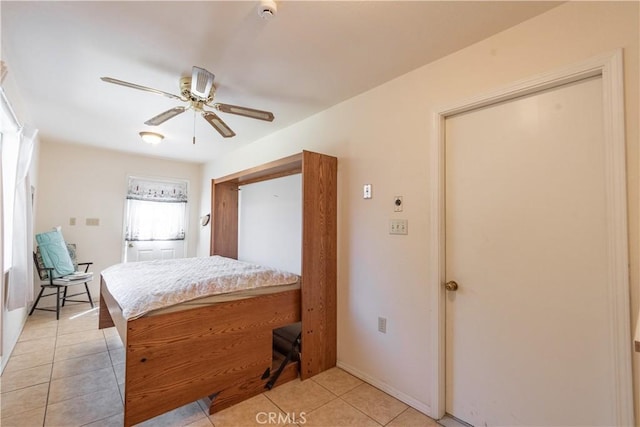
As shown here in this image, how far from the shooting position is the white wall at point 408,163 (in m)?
A: 1.31

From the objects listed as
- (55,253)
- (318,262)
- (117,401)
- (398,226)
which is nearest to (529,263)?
(398,226)

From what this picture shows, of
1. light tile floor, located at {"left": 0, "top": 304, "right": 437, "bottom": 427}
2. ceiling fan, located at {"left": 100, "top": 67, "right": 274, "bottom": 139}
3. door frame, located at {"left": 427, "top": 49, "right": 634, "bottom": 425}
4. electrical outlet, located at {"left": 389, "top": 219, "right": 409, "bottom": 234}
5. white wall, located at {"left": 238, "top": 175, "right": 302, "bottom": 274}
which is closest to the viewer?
door frame, located at {"left": 427, "top": 49, "right": 634, "bottom": 425}

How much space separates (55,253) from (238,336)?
10.6 feet

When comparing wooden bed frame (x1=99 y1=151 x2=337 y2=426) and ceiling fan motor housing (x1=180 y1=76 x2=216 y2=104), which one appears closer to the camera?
wooden bed frame (x1=99 y1=151 x2=337 y2=426)

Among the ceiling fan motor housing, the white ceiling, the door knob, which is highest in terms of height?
the white ceiling

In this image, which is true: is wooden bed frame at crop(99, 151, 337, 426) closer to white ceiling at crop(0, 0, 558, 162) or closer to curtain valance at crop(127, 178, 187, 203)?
white ceiling at crop(0, 0, 558, 162)

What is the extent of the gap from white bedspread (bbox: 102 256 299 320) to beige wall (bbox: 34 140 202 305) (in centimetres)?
237

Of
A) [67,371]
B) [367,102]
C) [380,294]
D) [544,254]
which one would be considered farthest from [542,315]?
[67,371]

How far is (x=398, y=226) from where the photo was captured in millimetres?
2078

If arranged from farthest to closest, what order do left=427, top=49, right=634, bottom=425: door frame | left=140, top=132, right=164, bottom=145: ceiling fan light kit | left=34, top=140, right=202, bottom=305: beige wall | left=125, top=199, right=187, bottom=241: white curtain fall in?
left=125, top=199, right=187, bottom=241: white curtain
left=34, top=140, right=202, bottom=305: beige wall
left=140, top=132, right=164, bottom=145: ceiling fan light kit
left=427, top=49, right=634, bottom=425: door frame

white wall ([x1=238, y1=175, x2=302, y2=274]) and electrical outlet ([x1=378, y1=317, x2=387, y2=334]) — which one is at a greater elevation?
white wall ([x1=238, y1=175, x2=302, y2=274])

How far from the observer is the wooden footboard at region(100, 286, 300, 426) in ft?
5.27

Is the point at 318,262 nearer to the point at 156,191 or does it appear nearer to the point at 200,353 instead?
the point at 200,353

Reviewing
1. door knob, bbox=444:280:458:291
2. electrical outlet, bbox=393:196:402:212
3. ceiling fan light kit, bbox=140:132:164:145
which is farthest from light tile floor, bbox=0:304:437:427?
ceiling fan light kit, bbox=140:132:164:145
